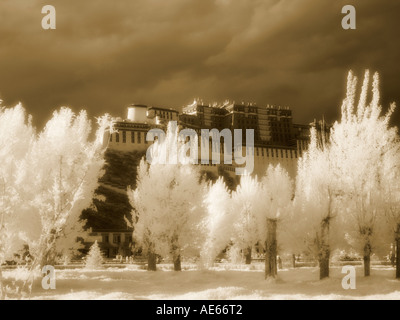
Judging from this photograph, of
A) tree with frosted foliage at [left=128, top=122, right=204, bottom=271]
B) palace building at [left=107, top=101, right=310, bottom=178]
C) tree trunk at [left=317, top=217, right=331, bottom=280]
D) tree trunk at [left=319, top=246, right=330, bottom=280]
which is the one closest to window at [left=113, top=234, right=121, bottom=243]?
palace building at [left=107, top=101, right=310, bottom=178]

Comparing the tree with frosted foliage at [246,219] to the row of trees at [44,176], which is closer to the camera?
the row of trees at [44,176]

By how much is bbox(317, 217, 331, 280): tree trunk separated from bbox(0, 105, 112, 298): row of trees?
15.5m

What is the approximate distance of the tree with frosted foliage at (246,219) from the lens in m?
44.3

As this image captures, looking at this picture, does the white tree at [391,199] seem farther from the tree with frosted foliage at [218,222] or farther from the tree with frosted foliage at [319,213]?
the tree with frosted foliage at [218,222]

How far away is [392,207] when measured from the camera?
28.2m

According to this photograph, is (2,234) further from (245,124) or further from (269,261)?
(245,124)

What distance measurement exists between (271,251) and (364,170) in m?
8.03

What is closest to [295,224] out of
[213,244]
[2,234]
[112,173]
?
[213,244]

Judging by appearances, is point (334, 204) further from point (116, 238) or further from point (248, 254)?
Answer: point (116, 238)

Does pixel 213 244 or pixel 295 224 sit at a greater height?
pixel 295 224

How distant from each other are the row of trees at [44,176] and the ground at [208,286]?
8.90 ft

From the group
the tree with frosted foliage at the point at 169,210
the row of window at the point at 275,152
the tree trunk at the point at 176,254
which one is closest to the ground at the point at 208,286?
the tree trunk at the point at 176,254

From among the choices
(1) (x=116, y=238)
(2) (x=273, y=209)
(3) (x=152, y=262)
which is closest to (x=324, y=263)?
(2) (x=273, y=209)
